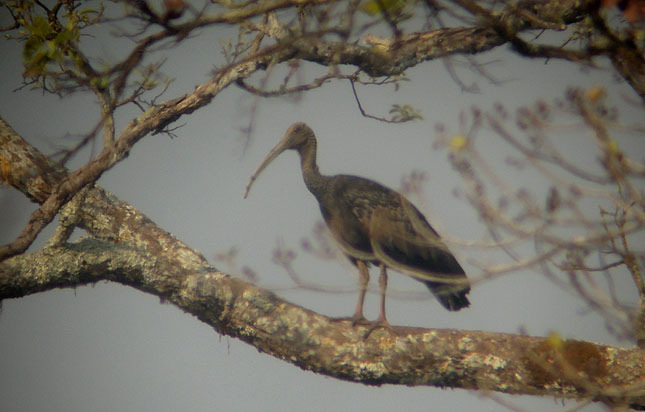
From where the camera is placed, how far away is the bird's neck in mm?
5406

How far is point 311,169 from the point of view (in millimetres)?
5578

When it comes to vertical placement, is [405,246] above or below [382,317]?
above

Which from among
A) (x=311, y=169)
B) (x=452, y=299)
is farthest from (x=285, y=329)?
(x=311, y=169)

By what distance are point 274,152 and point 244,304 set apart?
2.18 m

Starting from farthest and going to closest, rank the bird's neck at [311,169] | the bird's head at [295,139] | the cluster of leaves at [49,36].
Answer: the bird's head at [295,139] < the bird's neck at [311,169] < the cluster of leaves at [49,36]

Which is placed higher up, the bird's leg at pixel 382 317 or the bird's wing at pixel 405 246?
the bird's wing at pixel 405 246

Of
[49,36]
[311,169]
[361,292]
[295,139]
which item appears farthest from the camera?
[295,139]

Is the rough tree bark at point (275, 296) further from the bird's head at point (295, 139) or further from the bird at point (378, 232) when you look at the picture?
the bird's head at point (295, 139)

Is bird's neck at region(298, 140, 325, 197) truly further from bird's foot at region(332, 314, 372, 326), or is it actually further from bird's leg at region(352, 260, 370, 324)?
bird's foot at region(332, 314, 372, 326)

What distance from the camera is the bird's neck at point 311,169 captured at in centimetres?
541

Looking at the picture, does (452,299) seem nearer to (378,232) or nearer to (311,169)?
(378,232)

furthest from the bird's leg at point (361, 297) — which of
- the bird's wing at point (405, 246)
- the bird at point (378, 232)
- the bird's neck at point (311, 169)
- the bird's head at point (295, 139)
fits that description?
the bird's head at point (295, 139)

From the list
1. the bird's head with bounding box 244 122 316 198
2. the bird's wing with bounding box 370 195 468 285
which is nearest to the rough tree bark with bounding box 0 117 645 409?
the bird's wing with bounding box 370 195 468 285

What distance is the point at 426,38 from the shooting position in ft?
12.9
